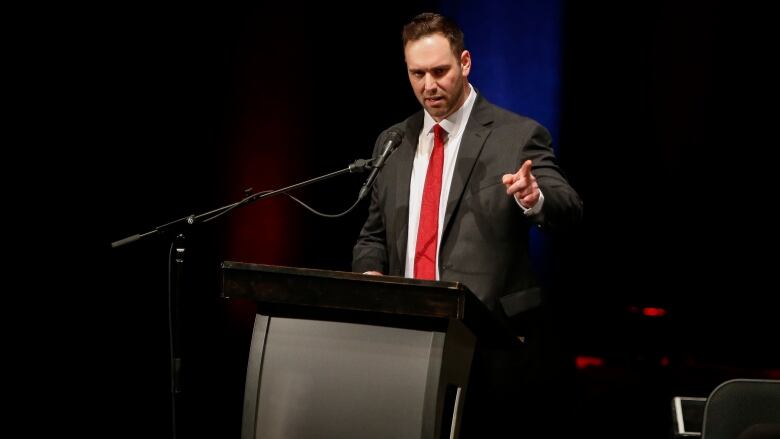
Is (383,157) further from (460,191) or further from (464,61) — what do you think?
(464,61)

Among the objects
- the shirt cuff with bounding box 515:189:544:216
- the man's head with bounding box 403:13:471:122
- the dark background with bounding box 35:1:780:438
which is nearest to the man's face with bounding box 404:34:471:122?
the man's head with bounding box 403:13:471:122

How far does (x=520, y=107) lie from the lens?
4.35m

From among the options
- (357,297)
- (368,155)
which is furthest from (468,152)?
(368,155)

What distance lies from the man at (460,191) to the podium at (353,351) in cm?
45

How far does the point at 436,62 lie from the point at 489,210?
0.46 m

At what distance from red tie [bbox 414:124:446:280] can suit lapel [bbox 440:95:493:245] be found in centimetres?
4

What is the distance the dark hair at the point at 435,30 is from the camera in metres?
2.62

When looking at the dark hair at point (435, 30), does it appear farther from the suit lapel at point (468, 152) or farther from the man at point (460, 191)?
the suit lapel at point (468, 152)

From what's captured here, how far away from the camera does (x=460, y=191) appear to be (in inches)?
98.6

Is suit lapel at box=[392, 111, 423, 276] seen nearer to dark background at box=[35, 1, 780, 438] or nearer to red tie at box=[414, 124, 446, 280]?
red tie at box=[414, 124, 446, 280]

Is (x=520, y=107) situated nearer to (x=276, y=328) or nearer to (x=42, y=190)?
(x=42, y=190)

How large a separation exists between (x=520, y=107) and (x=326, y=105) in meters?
0.93

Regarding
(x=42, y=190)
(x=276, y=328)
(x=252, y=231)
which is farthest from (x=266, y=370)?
(x=252, y=231)

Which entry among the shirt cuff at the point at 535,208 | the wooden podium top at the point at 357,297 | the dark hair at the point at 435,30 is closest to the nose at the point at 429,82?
the dark hair at the point at 435,30
